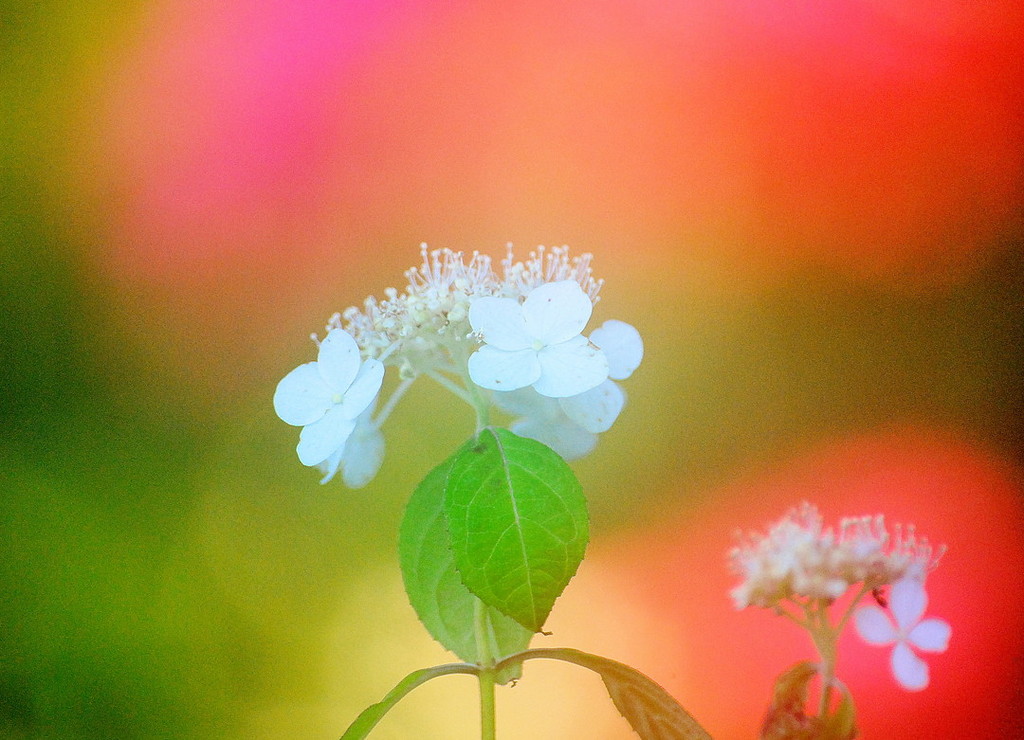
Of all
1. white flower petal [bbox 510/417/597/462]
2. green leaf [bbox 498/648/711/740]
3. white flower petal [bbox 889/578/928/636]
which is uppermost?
white flower petal [bbox 510/417/597/462]

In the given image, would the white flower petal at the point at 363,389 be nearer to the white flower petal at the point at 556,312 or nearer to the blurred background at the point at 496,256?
the white flower petal at the point at 556,312

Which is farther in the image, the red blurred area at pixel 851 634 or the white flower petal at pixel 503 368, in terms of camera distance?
the red blurred area at pixel 851 634

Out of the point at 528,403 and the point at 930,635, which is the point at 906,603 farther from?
the point at 528,403

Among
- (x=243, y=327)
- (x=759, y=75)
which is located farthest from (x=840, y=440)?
(x=243, y=327)

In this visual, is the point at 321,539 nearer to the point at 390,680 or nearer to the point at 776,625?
the point at 390,680

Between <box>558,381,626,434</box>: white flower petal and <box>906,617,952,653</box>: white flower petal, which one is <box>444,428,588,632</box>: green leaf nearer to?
<box>558,381,626,434</box>: white flower petal

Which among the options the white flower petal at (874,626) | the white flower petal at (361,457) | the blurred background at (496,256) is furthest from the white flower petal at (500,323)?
the blurred background at (496,256)

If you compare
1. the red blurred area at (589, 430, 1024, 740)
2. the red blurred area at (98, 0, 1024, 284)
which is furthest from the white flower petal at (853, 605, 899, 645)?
the red blurred area at (98, 0, 1024, 284)
